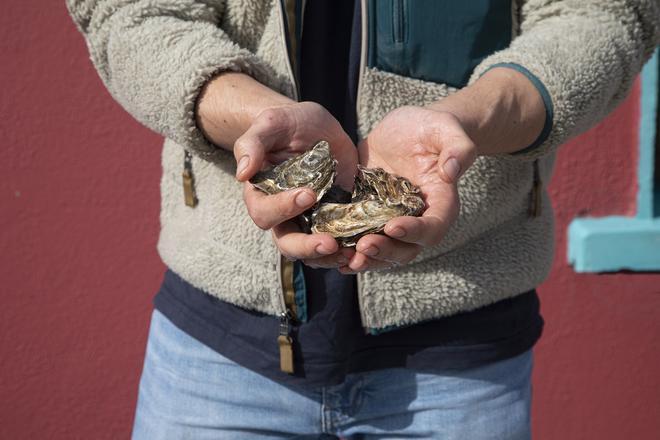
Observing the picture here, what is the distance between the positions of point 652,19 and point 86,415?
2.33 metres

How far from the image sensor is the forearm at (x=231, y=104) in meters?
1.14

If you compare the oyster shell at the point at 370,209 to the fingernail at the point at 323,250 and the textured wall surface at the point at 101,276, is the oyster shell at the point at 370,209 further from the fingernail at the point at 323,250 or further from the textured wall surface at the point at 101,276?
the textured wall surface at the point at 101,276

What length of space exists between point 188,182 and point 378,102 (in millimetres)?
415

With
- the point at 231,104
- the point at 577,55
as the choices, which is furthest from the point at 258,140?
the point at 577,55

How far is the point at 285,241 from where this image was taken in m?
1.06

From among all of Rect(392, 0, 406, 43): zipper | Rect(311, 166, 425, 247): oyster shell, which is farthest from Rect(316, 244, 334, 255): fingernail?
Rect(392, 0, 406, 43): zipper

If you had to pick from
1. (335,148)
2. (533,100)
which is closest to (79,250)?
(335,148)

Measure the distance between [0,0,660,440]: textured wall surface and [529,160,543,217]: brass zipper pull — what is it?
113 cm

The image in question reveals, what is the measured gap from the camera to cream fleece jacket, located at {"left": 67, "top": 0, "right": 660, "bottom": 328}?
121 cm

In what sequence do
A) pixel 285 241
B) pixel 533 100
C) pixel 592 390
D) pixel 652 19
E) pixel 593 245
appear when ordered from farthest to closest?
pixel 592 390 < pixel 593 245 < pixel 652 19 < pixel 533 100 < pixel 285 241

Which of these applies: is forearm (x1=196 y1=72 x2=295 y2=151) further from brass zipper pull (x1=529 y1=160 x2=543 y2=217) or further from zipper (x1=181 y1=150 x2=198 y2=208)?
brass zipper pull (x1=529 y1=160 x2=543 y2=217)

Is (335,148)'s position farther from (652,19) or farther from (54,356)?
(54,356)

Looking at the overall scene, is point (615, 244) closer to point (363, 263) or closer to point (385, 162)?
point (385, 162)

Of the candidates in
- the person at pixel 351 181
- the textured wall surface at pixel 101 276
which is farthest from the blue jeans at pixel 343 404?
the textured wall surface at pixel 101 276
